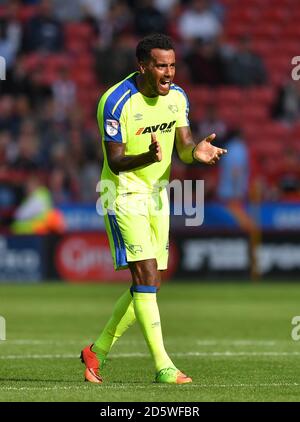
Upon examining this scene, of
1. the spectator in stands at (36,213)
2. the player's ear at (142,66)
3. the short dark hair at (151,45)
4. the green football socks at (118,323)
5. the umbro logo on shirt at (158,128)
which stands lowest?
the green football socks at (118,323)

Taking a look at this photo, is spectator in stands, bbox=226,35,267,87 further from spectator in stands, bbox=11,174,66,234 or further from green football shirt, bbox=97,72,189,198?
green football shirt, bbox=97,72,189,198

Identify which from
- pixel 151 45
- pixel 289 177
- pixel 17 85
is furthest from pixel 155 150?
pixel 17 85

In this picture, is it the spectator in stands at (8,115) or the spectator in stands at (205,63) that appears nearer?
the spectator in stands at (8,115)

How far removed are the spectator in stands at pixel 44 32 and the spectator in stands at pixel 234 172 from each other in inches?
196

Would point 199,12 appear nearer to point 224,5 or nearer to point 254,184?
point 224,5

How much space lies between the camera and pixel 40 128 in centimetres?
2305

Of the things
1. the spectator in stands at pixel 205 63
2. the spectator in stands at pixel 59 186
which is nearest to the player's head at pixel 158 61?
the spectator in stands at pixel 59 186

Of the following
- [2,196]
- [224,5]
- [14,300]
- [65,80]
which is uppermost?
[224,5]

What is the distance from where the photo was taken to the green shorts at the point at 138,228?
8859 mm

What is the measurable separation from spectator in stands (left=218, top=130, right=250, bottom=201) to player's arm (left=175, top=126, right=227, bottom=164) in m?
13.0

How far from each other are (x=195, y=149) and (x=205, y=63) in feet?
54.9

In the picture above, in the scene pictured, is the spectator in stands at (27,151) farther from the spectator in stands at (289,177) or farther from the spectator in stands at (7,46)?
the spectator in stands at (289,177)
